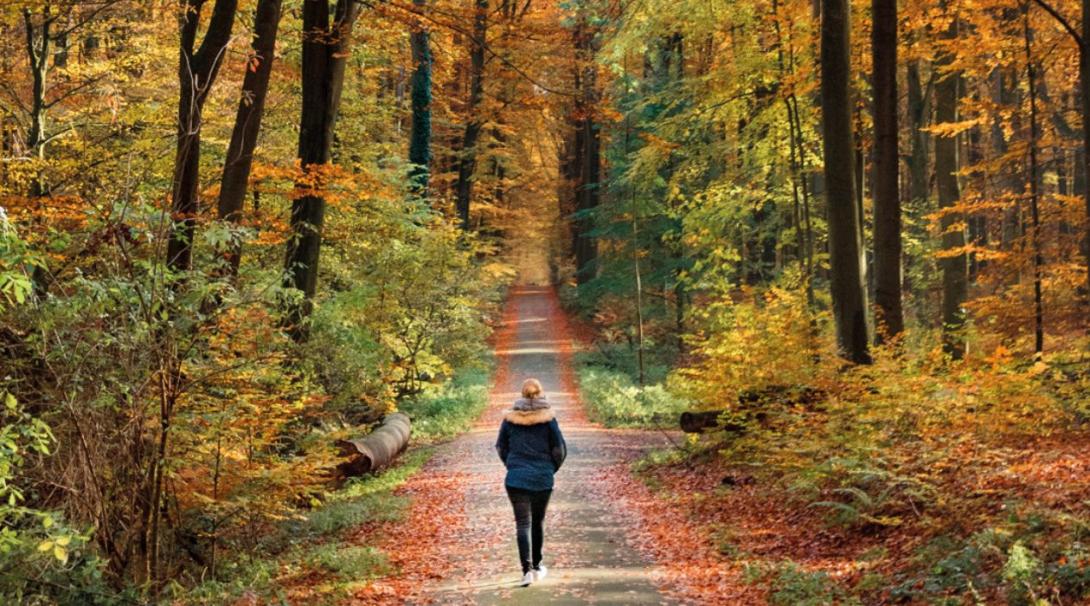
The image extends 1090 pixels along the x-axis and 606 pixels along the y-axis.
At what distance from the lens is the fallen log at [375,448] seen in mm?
14320

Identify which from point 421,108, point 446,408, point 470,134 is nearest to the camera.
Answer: point 446,408

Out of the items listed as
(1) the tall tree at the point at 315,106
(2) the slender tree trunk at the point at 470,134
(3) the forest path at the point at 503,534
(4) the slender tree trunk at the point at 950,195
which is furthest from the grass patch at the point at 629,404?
Answer: (1) the tall tree at the point at 315,106

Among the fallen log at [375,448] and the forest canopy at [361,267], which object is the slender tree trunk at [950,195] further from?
the fallen log at [375,448]

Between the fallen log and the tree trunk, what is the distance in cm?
802

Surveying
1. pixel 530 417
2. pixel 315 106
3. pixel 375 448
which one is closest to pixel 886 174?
Result: pixel 530 417

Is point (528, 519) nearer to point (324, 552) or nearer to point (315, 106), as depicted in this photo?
point (324, 552)

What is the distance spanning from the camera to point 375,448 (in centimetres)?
1513

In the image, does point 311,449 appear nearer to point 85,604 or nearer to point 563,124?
point 85,604

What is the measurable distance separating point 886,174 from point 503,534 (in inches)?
284

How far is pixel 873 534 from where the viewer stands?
333 inches

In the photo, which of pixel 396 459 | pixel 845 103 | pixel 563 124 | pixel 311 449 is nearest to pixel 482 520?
pixel 311 449

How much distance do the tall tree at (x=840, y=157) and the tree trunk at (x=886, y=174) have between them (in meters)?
0.30

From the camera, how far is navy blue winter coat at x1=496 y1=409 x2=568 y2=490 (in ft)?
27.4

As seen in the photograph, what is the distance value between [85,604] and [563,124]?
41.0m
